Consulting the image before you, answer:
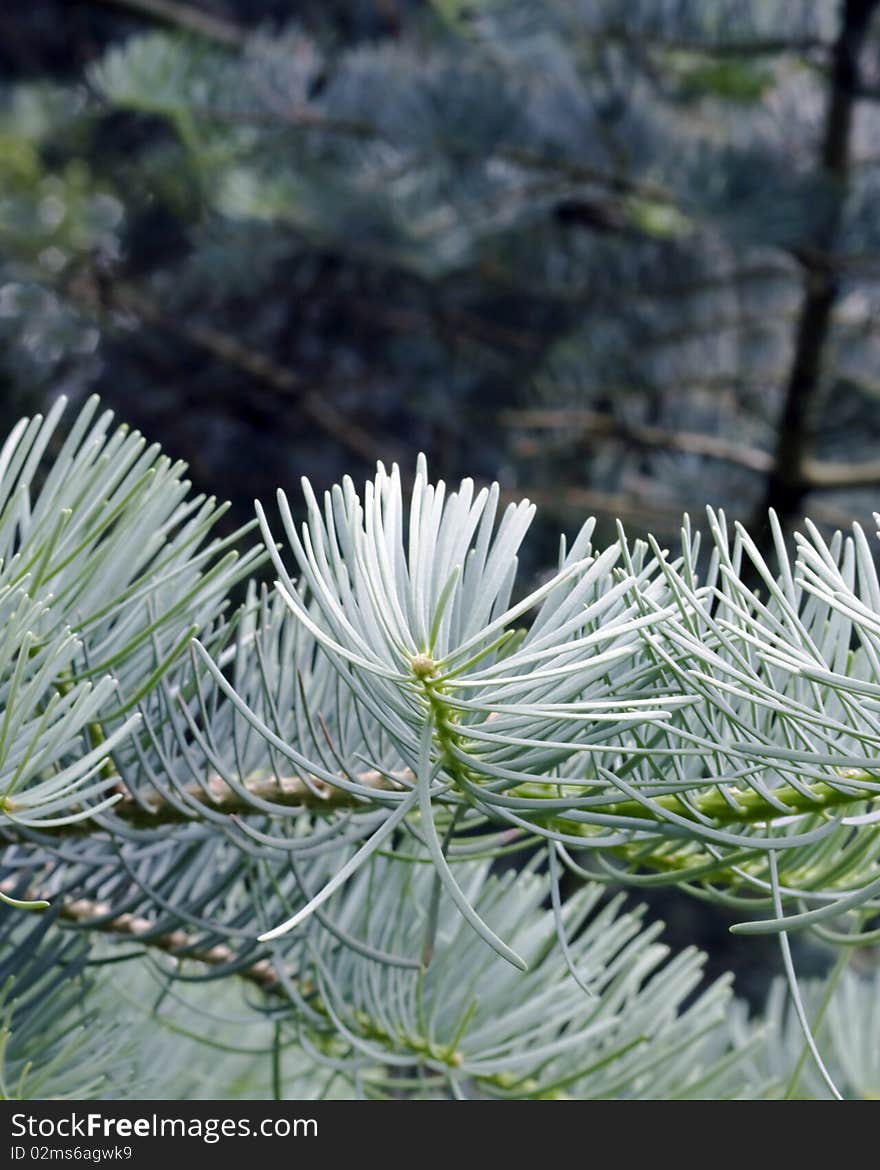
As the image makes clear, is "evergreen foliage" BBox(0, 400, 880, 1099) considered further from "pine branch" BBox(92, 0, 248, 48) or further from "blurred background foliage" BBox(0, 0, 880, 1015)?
"pine branch" BBox(92, 0, 248, 48)

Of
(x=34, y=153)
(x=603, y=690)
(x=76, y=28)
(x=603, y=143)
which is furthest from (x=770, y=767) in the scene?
(x=76, y=28)

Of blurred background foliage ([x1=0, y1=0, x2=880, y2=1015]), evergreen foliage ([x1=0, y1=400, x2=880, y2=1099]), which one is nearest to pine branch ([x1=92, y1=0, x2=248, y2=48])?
blurred background foliage ([x1=0, y1=0, x2=880, y2=1015])

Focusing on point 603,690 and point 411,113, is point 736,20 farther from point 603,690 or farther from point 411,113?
point 603,690

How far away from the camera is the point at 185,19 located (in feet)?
3.30

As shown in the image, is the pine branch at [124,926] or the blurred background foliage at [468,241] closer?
the pine branch at [124,926]

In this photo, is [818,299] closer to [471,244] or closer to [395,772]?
[471,244]

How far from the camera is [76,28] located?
3.84ft

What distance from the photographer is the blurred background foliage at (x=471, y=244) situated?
0.69m

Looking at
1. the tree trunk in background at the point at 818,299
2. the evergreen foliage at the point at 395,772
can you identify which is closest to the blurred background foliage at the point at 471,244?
the tree trunk in background at the point at 818,299

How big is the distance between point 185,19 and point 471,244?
0.36 meters

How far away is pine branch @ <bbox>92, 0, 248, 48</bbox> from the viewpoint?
97 cm

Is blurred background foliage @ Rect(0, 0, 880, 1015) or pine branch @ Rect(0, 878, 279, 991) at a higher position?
blurred background foliage @ Rect(0, 0, 880, 1015)

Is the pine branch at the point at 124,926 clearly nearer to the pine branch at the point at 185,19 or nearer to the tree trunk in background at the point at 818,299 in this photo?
the tree trunk in background at the point at 818,299
